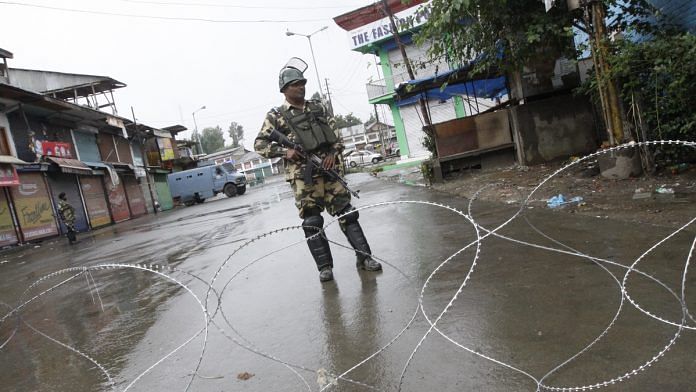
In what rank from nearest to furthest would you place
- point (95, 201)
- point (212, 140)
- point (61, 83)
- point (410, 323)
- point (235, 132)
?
point (410, 323) < point (95, 201) < point (61, 83) < point (212, 140) < point (235, 132)

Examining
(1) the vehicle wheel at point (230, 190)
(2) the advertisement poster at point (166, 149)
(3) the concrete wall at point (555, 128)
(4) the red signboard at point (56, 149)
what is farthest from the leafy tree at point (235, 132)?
A: (3) the concrete wall at point (555, 128)

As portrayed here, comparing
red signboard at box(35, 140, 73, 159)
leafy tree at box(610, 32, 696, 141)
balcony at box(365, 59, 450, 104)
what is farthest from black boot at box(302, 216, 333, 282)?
balcony at box(365, 59, 450, 104)

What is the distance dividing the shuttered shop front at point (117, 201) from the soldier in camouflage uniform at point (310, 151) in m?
21.8

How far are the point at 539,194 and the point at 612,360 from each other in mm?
4945

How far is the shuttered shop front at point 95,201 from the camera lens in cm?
2055

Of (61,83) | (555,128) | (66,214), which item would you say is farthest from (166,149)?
(555,128)

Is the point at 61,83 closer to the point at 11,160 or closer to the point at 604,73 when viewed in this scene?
the point at 11,160

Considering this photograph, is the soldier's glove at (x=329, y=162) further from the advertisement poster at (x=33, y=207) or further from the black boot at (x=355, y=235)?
the advertisement poster at (x=33, y=207)

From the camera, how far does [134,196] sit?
26812 millimetres

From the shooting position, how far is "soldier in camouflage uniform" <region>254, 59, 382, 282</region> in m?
4.09

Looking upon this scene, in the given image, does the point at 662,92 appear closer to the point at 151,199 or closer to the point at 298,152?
the point at 298,152

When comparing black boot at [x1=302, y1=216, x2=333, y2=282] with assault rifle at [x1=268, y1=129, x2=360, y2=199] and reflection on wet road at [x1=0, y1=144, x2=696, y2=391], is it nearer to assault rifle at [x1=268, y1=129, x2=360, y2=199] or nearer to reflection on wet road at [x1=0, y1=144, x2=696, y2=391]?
reflection on wet road at [x1=0, y1=144, x2=696, y2=391]

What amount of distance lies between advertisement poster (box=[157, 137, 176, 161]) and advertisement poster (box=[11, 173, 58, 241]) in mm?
21404

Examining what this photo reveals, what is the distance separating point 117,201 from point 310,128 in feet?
75.5
